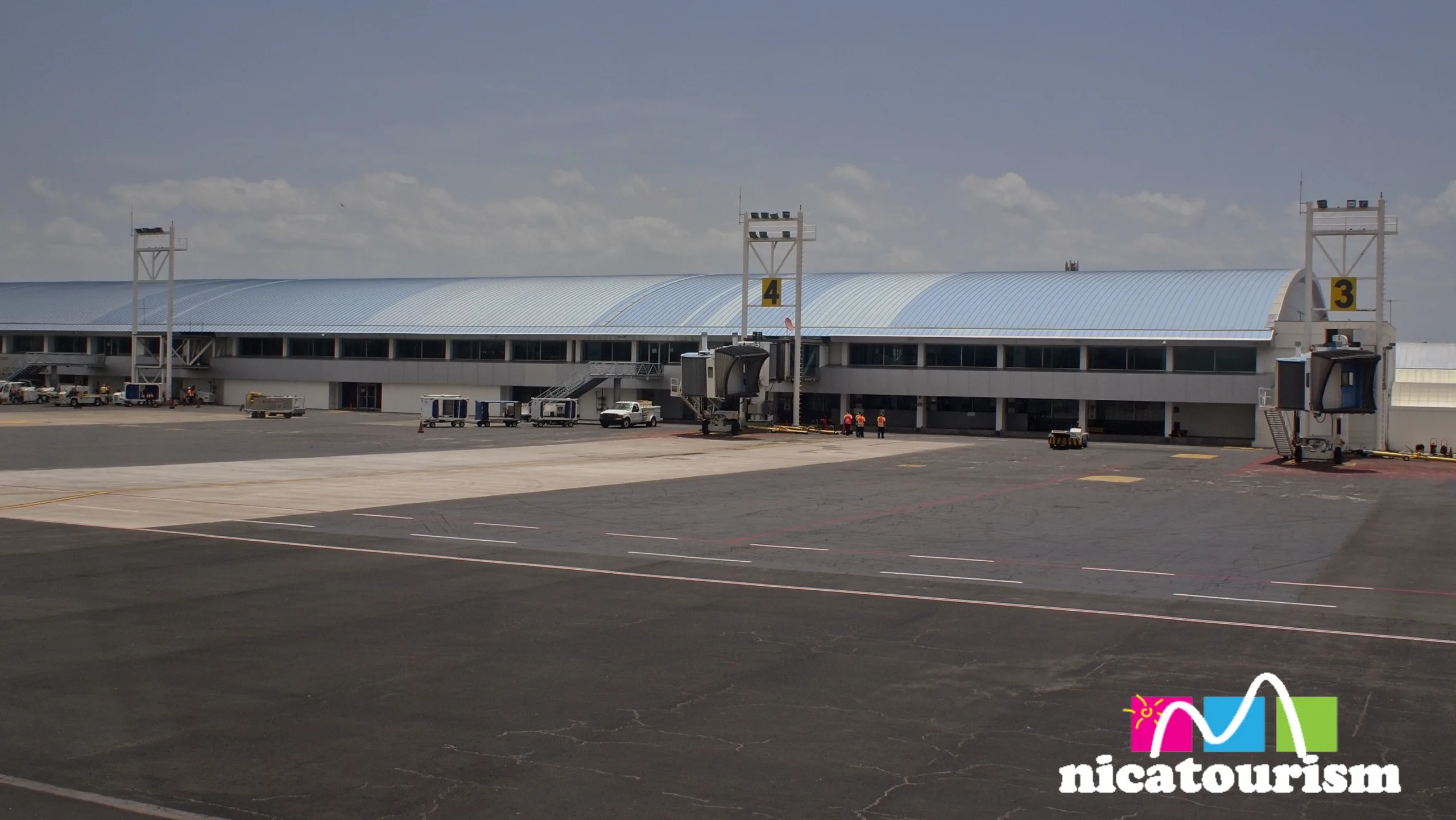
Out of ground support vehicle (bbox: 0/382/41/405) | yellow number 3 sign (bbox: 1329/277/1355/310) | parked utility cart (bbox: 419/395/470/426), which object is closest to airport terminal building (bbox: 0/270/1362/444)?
yellow number 3 sign (bbox: 1329/277/1355/310)

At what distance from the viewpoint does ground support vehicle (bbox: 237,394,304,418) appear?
8794cm

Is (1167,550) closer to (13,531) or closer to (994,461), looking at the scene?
(13,531)

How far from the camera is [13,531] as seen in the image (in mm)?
24859

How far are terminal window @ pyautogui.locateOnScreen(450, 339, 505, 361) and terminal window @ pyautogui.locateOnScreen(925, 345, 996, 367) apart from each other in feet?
115

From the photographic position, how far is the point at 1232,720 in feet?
40.6

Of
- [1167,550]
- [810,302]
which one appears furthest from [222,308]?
[1167,550]

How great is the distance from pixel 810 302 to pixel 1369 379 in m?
45.6

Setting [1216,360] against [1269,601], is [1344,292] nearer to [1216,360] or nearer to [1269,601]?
[1216,360]

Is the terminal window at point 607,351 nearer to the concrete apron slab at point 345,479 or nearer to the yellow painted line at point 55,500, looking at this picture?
the concrete apron slab at point 345,479

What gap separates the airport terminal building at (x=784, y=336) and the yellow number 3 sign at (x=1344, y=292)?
175 cm

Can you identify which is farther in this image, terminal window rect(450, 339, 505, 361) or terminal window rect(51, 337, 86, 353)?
terminal window rect(51, 337, 86, 353)

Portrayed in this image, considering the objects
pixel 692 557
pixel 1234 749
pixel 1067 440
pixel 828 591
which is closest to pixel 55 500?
pixel 692 557

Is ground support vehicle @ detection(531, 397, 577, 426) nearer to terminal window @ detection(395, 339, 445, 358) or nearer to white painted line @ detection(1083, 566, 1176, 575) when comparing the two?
terminal window @ detection(395, 339, 445, 358)

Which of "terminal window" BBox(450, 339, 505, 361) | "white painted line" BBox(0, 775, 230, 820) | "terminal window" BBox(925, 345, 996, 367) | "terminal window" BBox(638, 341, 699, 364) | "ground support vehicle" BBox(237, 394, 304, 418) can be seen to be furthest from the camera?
"terminal window" BBox(450, 339, 505, 361)
